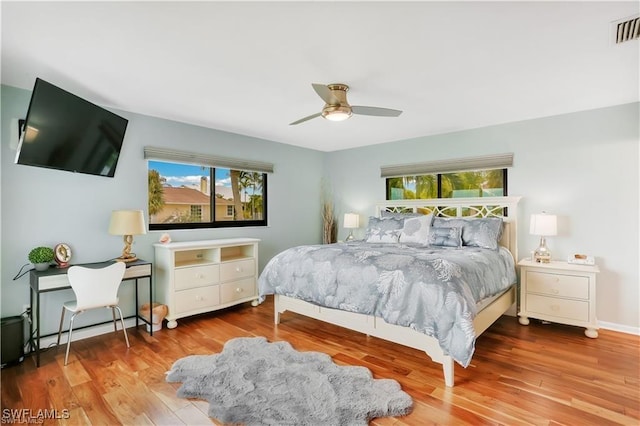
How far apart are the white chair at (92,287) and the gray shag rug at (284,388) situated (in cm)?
86

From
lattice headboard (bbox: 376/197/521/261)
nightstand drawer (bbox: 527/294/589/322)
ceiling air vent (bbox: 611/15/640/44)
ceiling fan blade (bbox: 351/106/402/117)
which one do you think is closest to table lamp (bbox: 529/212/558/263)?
lattice headboard (bbox: 376/197/521/261)

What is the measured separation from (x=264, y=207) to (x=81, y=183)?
241cm

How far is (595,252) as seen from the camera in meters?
3.52

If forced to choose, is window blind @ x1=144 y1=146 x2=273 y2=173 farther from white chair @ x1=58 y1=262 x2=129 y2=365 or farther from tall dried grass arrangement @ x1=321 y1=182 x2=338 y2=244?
white chair @ x1=58 y1=262 x2=129 y2=365

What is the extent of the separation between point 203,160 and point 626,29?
4071mm

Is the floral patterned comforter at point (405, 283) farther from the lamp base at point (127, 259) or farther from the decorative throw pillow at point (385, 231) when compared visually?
the lamp base at point (127, 259)

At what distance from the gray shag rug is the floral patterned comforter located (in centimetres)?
49

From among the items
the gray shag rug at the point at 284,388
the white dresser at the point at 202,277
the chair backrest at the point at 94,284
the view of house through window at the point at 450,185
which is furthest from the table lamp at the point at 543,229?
the chair backrest at the point at 94,284

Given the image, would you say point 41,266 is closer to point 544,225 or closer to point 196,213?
point 196,213

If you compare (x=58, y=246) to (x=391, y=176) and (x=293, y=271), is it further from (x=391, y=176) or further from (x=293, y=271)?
(x=391, y=176)

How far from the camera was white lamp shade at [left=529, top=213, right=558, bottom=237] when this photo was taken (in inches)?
136

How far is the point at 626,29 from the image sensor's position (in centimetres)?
198

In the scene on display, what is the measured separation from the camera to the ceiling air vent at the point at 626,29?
74.7 inches

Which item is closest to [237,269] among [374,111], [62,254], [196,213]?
[196,213]
